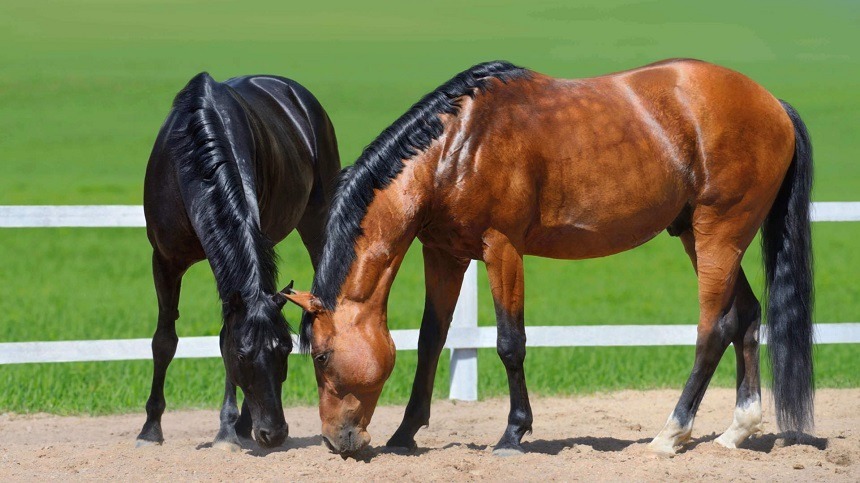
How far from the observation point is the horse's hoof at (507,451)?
4969 millimetres

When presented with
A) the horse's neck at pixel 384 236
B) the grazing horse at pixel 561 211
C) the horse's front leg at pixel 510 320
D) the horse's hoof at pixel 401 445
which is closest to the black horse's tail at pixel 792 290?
the grazing horse at pixel 561 211

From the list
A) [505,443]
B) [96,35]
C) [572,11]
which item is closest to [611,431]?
[505,443]

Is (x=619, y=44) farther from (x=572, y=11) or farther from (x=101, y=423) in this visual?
(x=101, y=423)

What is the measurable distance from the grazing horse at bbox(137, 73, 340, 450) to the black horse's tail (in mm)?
2405

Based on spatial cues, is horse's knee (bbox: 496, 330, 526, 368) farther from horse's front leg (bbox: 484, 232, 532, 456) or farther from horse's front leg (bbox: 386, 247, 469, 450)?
horse's front leg (bbox: 386, 247, 469, 450)

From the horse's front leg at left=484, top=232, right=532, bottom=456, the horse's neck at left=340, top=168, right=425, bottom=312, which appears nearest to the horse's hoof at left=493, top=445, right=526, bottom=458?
the horse's front leg at left=484, top=232, right=532, bottom=456

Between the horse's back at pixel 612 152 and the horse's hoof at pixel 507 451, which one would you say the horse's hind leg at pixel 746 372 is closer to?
the horse's back at pixel 612 152

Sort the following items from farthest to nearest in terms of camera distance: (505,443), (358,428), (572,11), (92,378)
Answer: (572,11) < (92,378) < (505,443) < (358,428)

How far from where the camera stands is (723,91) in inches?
211

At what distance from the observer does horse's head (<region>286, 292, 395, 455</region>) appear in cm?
455

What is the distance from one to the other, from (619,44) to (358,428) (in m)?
33.8

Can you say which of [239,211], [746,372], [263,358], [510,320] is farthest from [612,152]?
[263,358]

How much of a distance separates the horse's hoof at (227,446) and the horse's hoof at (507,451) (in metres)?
1.35

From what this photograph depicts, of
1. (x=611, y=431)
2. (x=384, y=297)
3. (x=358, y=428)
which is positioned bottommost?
(x=611, y=431)
